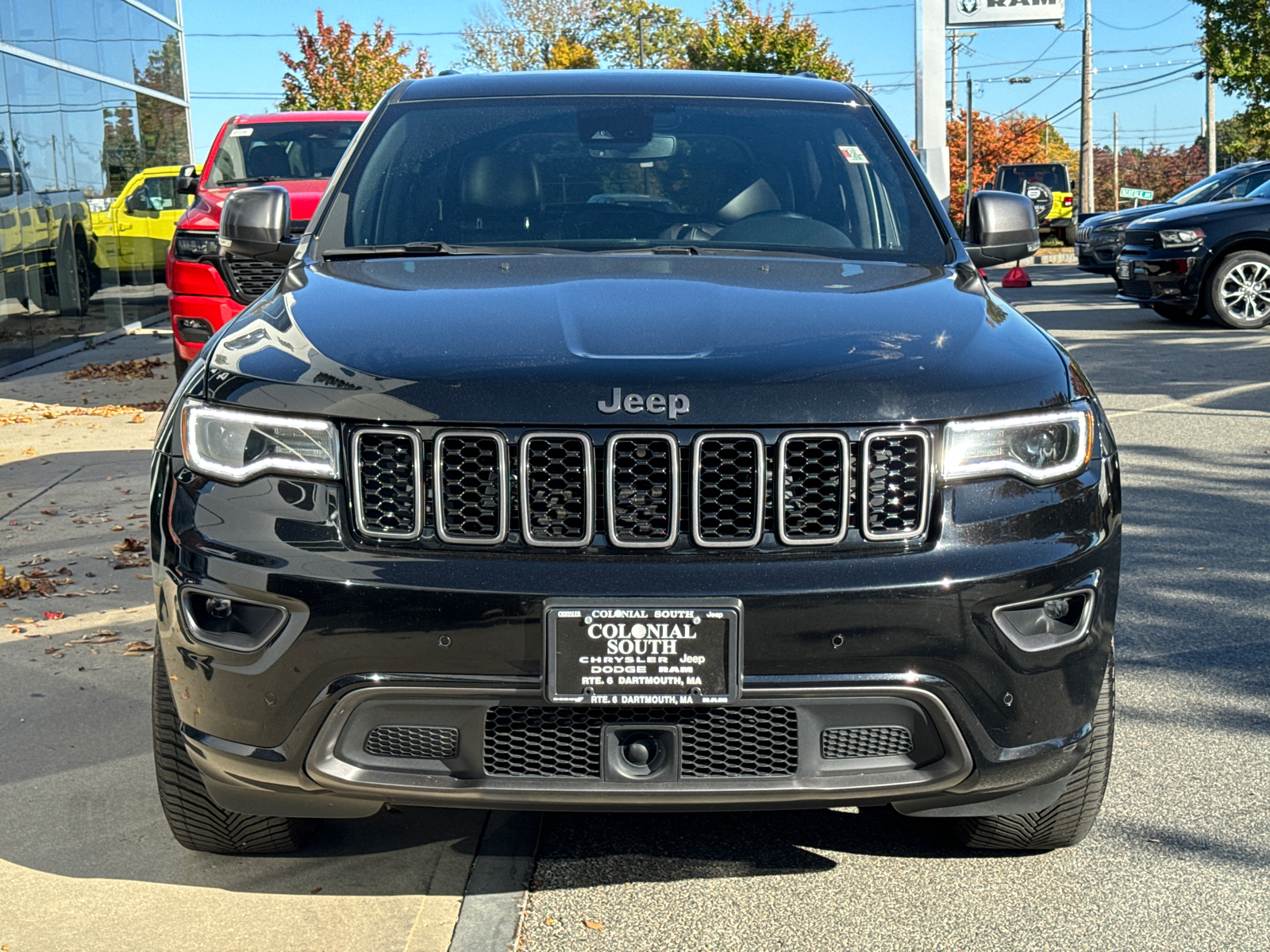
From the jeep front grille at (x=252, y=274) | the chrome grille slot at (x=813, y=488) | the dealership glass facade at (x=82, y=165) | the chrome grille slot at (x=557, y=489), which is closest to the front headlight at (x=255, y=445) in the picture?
the chrome grille slot at (x=557, y=489)

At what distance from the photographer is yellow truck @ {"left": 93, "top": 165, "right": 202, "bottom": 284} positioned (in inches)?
694

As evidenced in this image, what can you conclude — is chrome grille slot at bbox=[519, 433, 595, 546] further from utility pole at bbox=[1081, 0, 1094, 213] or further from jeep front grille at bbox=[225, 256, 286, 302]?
utility pole at bbox=[1081, 0, 1094, 213]

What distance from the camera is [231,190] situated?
399 inches

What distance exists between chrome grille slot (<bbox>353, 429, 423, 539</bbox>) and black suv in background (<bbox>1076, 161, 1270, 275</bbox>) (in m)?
14.6

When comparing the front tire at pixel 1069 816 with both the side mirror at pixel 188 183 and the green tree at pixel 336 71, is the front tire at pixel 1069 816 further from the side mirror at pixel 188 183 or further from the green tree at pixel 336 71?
the green tree at pixel 336 71

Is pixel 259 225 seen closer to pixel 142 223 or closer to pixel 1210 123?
pixel 142 223

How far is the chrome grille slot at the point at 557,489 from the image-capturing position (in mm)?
2678

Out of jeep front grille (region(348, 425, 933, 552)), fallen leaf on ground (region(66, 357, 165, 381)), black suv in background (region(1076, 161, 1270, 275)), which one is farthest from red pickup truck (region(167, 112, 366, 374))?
black suv in background (region(1076, 161, 1270, 275))

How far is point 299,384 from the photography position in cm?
278

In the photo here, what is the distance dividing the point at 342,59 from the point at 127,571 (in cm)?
3483

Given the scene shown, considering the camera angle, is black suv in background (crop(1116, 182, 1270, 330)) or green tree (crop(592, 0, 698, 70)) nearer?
black suv in background (crop(1116, 182, 1270, 330))

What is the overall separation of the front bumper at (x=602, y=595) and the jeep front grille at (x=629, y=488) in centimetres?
5

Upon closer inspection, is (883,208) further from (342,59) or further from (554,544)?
(342,59)

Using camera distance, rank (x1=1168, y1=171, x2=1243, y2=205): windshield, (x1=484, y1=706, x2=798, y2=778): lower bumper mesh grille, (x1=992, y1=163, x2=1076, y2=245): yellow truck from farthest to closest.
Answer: (x1=992, y1=163, x2=1076, y2=245): yellow truck < (x1=1168, y1=171, x2=1243, y2=205): windshield < (x1=484, y1=706, x2=798, y2=778): lower bumper mesh grille
